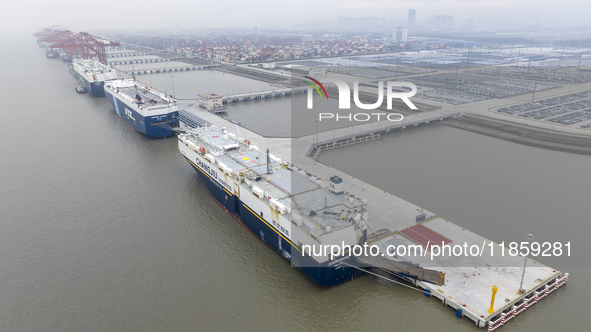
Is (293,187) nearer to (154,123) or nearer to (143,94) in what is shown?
(154,123)

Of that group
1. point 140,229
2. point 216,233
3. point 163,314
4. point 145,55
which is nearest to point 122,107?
point 140,229

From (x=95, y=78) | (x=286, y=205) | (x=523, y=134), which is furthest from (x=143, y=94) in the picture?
(x=523, y=134)

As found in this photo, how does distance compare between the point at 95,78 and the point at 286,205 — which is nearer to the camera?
the point at 286,205

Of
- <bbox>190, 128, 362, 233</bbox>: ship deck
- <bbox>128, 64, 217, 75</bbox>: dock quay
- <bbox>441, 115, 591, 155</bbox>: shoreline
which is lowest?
<bbox>441, 115, 591, 155</bbox>: shoreline

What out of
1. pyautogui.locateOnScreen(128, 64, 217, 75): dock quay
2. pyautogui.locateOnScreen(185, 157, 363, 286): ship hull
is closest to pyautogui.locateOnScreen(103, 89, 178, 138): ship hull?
pyautogui.locateOnScreen(185, 157, 363, 286): ship hull

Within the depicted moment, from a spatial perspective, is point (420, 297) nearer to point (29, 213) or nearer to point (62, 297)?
point (62, 297)

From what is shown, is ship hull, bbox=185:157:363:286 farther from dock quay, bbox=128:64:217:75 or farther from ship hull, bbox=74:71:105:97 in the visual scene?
dock quay, bbox=128:64:217:75
